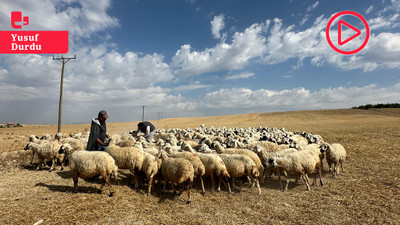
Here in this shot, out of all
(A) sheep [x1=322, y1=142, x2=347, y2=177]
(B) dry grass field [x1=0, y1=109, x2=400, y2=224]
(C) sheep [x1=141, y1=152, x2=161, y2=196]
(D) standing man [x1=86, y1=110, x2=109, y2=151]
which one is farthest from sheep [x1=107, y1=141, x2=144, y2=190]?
(A) sheep [x1=322, y1=142, x2=347, y2=177]

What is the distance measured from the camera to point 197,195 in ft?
21.0

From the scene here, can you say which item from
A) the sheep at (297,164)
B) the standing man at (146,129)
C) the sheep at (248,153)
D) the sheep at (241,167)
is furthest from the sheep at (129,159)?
the sheep at (297,164)

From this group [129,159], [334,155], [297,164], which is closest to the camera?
[129,159]

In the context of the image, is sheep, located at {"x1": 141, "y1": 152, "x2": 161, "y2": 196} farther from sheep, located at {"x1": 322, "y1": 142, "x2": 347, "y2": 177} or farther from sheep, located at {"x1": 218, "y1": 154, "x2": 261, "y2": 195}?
sheep, located at {"x1": 322, "y1": 142, "x2": 347, "y2": 177}

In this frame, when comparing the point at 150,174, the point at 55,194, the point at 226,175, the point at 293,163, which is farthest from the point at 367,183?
the point at 55,194

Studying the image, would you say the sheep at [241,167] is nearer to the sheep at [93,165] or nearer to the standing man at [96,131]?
the sheep at [93,165]

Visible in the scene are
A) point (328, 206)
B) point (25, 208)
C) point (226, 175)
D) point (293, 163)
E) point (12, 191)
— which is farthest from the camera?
point (293, 163)

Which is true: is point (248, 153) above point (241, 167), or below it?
above

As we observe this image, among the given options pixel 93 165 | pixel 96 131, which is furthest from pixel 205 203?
pixel 96 131

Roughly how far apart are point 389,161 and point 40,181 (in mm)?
Answer: 15471

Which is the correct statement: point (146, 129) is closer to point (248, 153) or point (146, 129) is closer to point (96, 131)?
point (96, 131)

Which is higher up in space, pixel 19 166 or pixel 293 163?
pixel 293 163

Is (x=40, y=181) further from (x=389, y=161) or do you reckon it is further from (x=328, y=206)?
(x=389, y=161)

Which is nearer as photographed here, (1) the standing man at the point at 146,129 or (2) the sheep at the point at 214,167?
(2) the sheep at the point at 214,167
